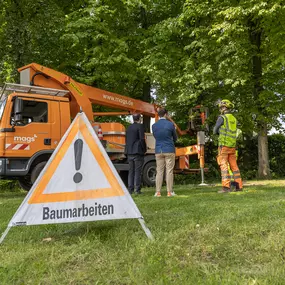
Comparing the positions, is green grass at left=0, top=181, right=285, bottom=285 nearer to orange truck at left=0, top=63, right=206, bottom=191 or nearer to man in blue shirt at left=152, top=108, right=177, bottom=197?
man in blue shirt at left=152, top=108, right=177, bottom=197

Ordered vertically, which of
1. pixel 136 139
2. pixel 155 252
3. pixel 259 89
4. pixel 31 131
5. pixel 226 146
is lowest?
pixel 155 252

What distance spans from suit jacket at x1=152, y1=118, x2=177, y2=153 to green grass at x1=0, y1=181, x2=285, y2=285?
11.4ft

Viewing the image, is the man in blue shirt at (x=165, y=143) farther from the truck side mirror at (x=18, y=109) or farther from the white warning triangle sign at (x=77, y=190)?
the white warning triangle sign at (x=77, y=190)

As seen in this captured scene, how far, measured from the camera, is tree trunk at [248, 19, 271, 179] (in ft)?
48.1

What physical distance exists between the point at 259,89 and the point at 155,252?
12935mm

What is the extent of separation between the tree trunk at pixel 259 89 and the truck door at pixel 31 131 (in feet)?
28.1

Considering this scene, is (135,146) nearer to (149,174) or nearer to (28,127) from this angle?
(28,127)

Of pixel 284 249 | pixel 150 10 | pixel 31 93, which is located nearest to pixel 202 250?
pixel 284 249

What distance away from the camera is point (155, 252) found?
128 inches

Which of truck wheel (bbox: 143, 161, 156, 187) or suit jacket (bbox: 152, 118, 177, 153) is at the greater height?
suit jacket (bbox: 152, 118, 177, 153)

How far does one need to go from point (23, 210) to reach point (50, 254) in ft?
1.80

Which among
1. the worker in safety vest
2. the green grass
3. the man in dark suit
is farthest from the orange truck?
the green grass

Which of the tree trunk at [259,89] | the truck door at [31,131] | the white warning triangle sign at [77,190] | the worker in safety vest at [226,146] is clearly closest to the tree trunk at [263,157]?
the tree trunk at [259,89]

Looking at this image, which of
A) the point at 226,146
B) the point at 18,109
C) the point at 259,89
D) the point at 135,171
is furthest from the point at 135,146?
the point at 259,89
